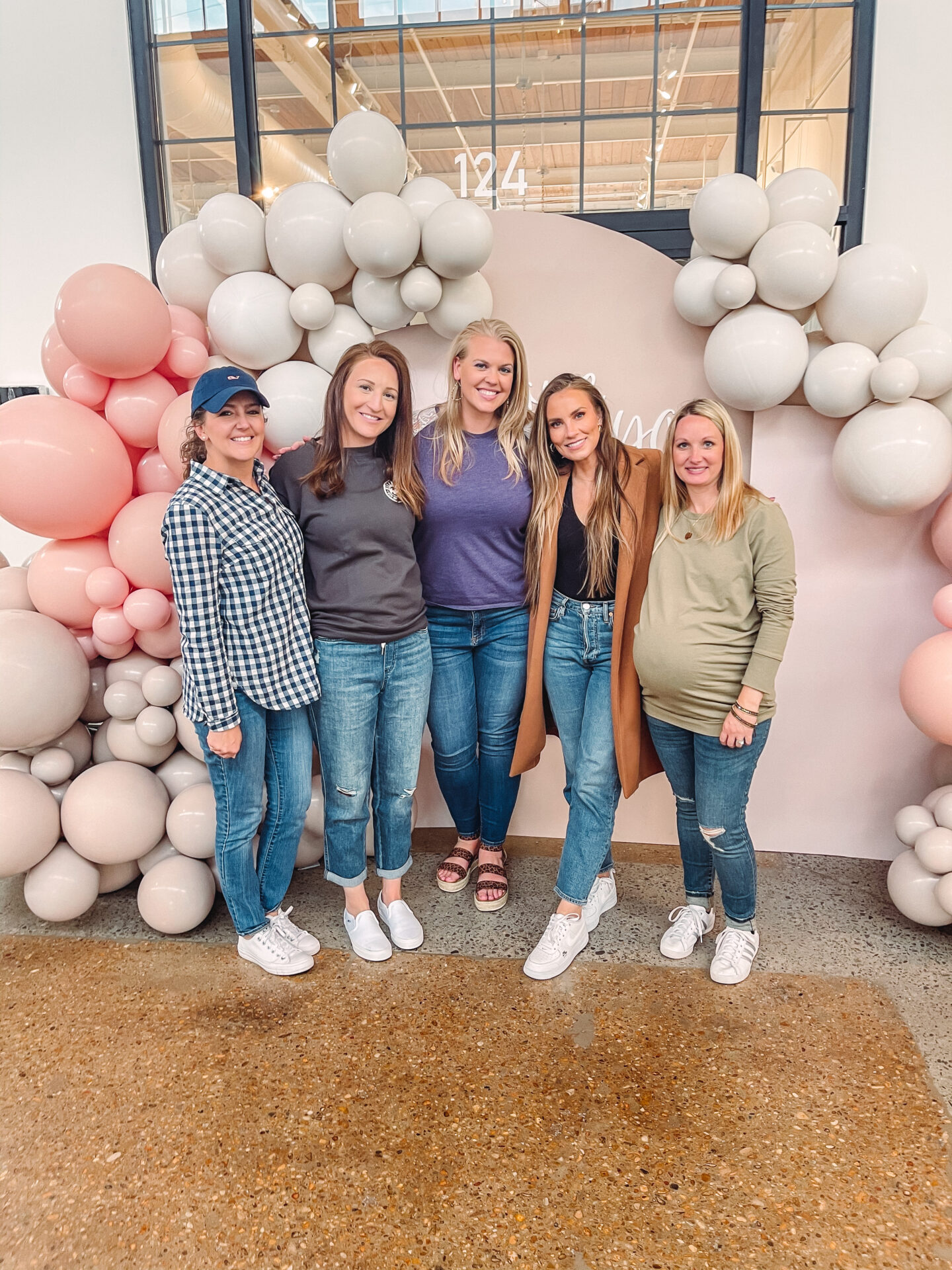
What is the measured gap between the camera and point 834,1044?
1.81 meters

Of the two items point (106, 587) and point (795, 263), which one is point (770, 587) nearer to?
point (795, 263)

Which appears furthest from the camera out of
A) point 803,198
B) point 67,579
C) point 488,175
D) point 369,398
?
point 488,175

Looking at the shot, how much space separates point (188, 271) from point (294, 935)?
197 cm

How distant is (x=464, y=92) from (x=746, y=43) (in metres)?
1.31

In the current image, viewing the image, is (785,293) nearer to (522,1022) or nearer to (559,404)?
(559,404)

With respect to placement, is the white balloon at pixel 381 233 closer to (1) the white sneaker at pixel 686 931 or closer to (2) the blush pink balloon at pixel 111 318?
(2) the blush pink balloon at pixel 111 318

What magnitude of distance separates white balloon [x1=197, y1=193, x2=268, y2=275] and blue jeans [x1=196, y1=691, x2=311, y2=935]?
4.30 feet

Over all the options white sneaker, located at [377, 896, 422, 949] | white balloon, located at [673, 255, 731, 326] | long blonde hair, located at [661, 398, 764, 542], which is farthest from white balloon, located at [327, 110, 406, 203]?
white sneaker, located at [377, 896, 422, 949]

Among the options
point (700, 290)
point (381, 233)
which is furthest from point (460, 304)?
point (700, 290)

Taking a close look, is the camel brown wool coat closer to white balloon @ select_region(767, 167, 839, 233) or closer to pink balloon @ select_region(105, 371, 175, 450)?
white balloon @ select_region(767, 167, 839, 233)

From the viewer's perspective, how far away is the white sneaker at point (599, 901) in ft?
7.32

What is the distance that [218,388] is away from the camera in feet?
5.83

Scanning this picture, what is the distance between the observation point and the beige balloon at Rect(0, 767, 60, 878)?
2.09 meters

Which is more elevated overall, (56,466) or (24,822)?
(56,466)
